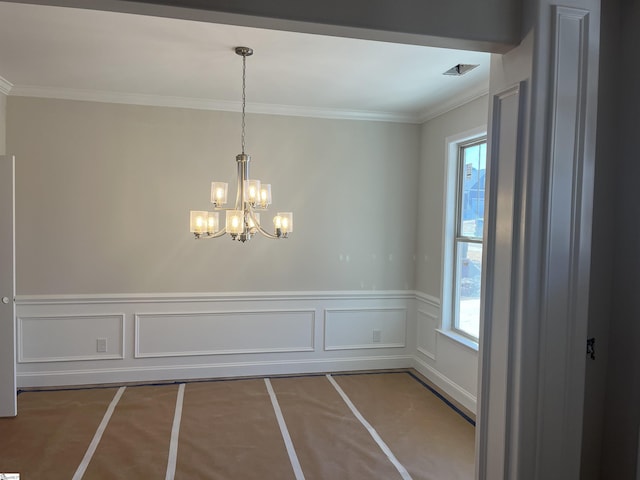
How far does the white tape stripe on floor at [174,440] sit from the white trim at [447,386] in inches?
88.4

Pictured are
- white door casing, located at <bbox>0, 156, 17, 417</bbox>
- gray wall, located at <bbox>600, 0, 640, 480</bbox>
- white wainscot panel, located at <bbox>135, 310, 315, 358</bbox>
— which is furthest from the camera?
white wainscot panel, located at <bbox>135, 310, 315, 358</bbox>

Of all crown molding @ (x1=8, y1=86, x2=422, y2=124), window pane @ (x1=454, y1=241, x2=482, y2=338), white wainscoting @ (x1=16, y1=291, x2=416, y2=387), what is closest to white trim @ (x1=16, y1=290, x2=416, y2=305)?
white wainscoting @ (x1=16, y1=291, x2=416, y2=387)

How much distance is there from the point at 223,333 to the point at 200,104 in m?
2.13

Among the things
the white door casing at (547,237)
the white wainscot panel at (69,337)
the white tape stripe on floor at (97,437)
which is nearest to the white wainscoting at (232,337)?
the white wainscot panel at (69,337)

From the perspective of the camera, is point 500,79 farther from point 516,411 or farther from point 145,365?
point 145,365

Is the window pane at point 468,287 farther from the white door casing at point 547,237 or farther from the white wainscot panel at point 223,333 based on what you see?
the white door casing at point 547,237

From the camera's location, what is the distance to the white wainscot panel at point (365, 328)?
4566 mm

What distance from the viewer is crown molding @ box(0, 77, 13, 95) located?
3.63 m

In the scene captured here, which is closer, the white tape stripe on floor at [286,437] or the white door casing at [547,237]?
the white door casing at [547,237]

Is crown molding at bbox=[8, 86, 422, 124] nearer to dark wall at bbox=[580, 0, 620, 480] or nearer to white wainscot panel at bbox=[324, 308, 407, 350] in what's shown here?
white wainscot panel at bbox=[324, 308, 407, 350]

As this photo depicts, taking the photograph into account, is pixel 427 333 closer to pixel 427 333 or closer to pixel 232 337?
pixel 427 333

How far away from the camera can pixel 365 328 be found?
464 cm

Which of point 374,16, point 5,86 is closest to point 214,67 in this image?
point 5,86

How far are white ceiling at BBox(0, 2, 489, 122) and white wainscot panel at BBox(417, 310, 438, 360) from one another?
6.39 ft
